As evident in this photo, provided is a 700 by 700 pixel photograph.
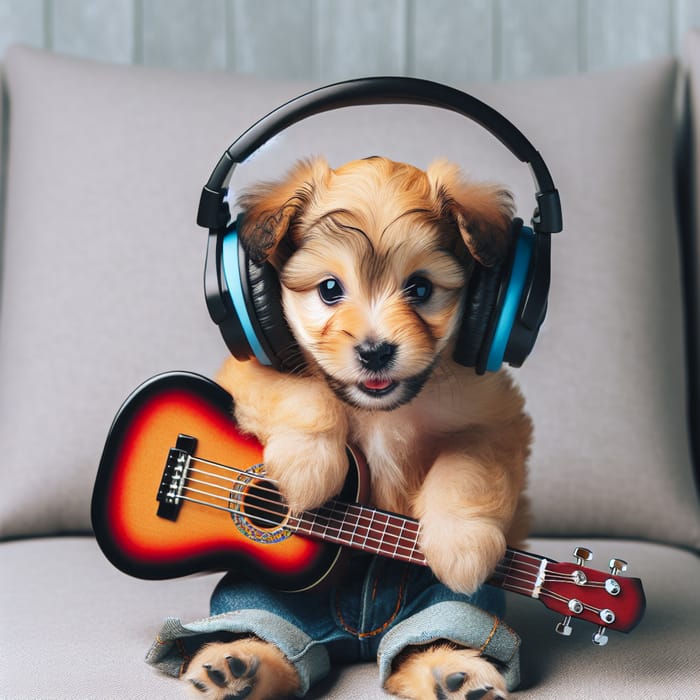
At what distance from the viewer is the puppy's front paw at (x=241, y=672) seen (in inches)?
27.4

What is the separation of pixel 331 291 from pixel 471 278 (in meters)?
0.13

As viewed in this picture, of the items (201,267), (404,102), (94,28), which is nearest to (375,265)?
(404,102)

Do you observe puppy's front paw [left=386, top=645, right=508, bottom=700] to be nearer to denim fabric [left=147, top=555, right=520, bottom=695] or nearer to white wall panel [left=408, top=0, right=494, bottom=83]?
denim fabric [left=147, top=555, right=520, bottom=695]

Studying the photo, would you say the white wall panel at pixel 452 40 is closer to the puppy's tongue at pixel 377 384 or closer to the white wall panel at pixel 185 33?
the white wall panel at pixel 185 33

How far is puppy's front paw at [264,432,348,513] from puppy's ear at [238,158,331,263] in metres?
0.17

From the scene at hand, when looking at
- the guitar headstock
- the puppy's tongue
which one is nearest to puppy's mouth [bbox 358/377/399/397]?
the puppy's tongue

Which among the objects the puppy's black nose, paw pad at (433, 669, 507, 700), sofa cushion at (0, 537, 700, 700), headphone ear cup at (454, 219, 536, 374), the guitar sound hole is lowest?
sofa cushion at (0, 537, 700, 700)

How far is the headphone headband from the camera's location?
0.74 m

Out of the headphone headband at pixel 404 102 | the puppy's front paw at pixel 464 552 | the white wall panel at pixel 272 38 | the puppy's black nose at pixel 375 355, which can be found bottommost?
the puppy's front paw at pixel 464 552

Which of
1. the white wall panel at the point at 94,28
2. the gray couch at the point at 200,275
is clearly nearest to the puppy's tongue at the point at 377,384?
the gray couch at the point at 200,275

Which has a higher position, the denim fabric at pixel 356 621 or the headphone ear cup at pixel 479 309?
the headphone ear cup at pixel 479 309

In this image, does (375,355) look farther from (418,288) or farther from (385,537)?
(385,537)

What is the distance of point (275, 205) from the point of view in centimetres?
79

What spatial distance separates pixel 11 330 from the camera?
4.25 ft
